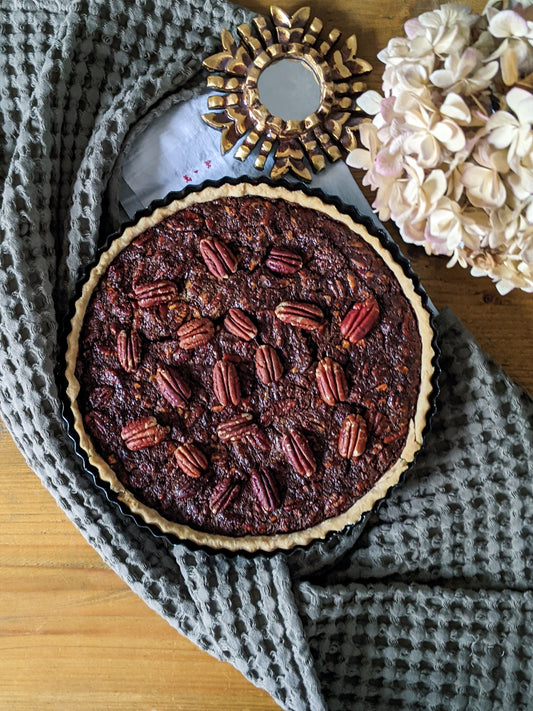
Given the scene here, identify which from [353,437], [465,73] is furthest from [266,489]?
Answer: [465,73]

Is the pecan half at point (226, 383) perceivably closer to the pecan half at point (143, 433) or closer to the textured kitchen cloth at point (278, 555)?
the pecan half at point (143, 433)

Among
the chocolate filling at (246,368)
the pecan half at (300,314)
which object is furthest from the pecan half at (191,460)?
the pecan half at (300,314)

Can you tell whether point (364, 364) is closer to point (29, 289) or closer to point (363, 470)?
point (363, 470)

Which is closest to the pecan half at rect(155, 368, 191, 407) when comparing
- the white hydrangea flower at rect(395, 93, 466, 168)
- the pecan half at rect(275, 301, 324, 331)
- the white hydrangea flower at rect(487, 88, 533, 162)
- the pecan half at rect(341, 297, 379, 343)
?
the pecan half at rect(275, 301, 324, 331)

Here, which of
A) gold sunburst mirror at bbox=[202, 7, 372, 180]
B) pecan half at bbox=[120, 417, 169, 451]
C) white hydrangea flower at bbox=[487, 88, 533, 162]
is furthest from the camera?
gold sunburst mirror at bbox=[202, 7, 372, 180]

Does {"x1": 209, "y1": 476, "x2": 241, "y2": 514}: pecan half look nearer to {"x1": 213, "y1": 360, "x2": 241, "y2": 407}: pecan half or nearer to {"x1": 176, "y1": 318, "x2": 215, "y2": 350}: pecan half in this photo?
{"x1": 213, "y1": 360, "x2": 241, "y2": 407}: pecan half

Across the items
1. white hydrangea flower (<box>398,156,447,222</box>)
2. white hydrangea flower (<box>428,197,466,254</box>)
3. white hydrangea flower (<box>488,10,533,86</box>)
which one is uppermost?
white hydrangea flower (<box>488,10,533,86</box>)
